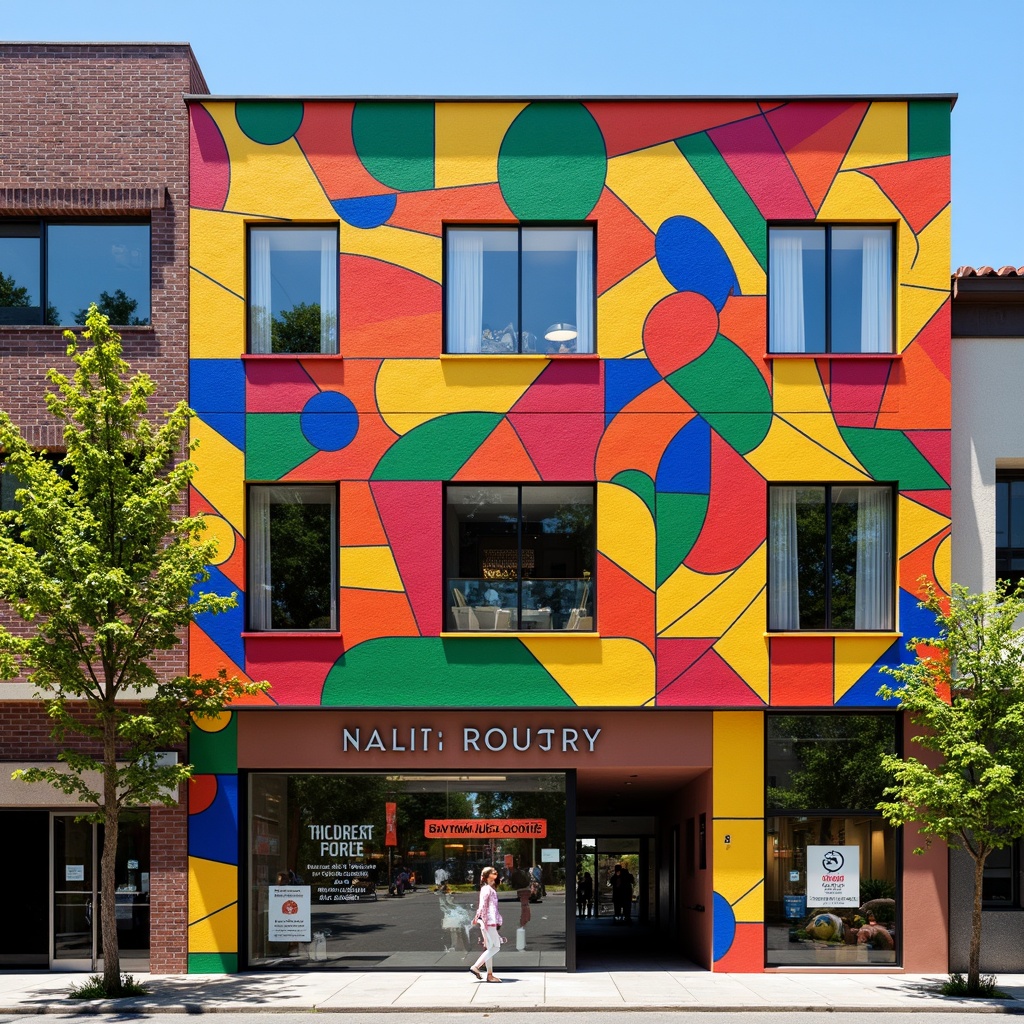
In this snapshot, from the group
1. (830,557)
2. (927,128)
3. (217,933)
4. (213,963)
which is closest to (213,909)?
(217,933)

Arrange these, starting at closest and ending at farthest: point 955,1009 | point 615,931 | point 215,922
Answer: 1. point 955,1009
2. point 215,922
3. point 615,931

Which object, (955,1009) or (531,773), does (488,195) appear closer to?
(531,773)

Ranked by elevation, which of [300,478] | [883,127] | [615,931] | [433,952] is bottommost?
[615,931]

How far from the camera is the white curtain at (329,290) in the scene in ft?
60.5

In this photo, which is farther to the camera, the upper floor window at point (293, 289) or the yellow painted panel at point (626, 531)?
the upper floor window at point (293, 289)

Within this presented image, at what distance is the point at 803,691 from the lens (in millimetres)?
17641

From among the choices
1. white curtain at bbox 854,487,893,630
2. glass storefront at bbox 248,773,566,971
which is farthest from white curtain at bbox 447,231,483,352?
glass storefront at bbox 248,773,566,971

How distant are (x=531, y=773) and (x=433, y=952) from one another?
2.95 meters

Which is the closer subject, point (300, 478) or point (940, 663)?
→ point (940, 663)

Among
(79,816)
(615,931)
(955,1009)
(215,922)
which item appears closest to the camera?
(955,1009)

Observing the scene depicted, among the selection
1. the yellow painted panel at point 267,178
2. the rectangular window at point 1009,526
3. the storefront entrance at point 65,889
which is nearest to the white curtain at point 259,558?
the storefront entrance at point 65,889

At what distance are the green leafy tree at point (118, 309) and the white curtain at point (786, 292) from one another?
9.64m

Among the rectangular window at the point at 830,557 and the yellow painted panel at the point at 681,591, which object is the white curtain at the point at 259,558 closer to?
the yellow painted panel at the point at 681,591

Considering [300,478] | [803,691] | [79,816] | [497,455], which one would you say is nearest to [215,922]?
[79,816]
